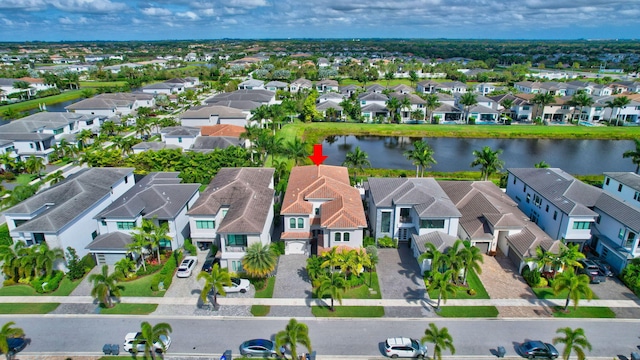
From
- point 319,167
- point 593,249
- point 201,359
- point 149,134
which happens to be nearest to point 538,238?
point 593,249

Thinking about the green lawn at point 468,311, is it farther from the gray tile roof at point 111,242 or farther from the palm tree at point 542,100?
the palm tree at point 542,100

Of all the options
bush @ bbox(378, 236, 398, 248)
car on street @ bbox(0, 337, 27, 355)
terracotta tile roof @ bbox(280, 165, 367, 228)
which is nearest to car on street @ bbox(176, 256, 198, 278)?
terracotta tile roof @ bbox(280, 165, 367, 228)

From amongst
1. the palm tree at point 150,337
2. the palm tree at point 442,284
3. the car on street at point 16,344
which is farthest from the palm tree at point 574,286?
the car on street at point 16,344

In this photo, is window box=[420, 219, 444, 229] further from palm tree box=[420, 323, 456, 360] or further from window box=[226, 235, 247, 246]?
window box=[226, 235, 247, 246]

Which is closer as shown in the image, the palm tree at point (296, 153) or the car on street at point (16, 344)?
the car on street at point (16, 344)

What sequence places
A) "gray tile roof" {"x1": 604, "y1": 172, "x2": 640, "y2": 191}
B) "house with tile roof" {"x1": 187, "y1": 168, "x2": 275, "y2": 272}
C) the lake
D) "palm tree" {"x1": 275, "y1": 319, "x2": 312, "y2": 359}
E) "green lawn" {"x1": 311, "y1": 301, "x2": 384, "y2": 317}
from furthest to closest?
the lake, "gray tile roof" {"x1": 604, "y1": 172, "x2": 640, "y2": 191}, "house with tile roof" {"x1": 187, "y1": 168, "x2": 275, "y2": 272}, "green lawn" {"x1": 311, "y1": 301, "x2": 384, "y2": 317}, "palm tree" {"x1": 275, "y1": 319, "x2": 312, "y2": 359}

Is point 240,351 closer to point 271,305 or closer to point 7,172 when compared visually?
point 271,305
